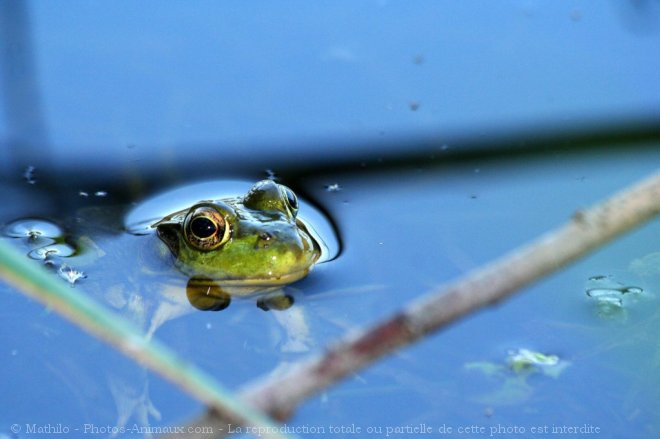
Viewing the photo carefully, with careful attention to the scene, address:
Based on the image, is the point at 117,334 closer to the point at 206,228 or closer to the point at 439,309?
the point at 439,309

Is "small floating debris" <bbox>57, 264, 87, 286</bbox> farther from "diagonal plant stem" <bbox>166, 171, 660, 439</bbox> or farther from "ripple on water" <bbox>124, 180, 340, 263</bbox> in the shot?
"diagonal plant stem" <bbox>166, 171, 660, 439</bbox>

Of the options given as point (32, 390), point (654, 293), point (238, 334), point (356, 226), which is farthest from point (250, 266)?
point (654, 293)

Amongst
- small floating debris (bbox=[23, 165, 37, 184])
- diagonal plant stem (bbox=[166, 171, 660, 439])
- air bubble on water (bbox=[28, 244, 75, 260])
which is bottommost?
air bubble on water (bbox=[28, 244, 75, 260])

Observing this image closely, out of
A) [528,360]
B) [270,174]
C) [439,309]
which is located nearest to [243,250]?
[270,174]

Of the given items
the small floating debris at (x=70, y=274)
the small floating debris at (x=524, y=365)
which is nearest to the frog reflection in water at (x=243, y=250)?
the small floating debris at (x=70, y=274)

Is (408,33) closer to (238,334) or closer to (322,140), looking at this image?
(322,140)

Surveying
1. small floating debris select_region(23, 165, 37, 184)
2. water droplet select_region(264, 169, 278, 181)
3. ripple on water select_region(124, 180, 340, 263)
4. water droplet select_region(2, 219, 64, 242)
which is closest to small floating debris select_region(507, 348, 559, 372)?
ripple on water select_region(124, 180, 340, 263)
